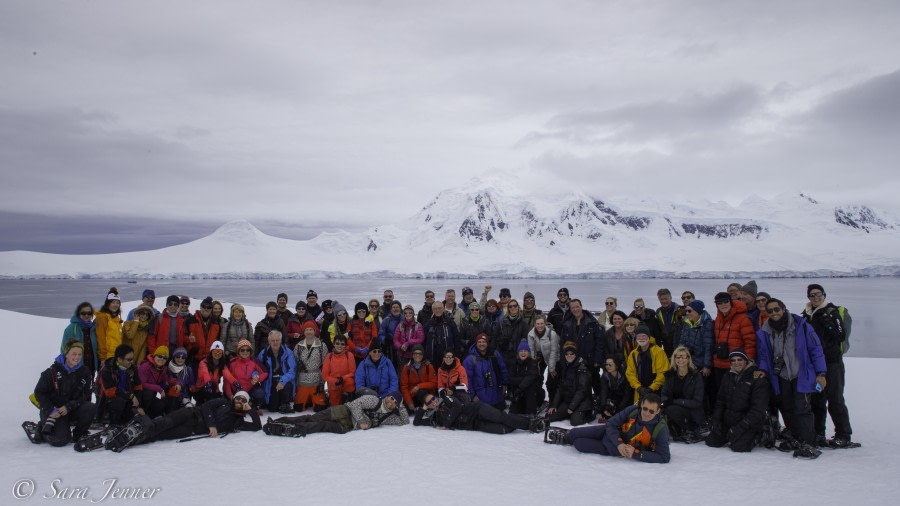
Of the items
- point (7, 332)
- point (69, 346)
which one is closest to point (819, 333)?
point (69, 346)

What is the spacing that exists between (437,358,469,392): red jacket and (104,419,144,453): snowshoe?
353 centimetres

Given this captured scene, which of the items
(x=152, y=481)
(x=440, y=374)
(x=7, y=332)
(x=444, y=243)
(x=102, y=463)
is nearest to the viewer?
(x=152, y=481)

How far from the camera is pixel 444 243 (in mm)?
181750

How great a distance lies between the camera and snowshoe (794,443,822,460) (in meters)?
5.33

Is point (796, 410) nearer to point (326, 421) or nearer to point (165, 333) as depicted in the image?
point (326, 421)

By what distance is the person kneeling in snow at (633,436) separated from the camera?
5266 mm

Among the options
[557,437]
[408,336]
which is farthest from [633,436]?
[408,336]

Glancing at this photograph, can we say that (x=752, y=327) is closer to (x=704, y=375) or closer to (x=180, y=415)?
(x=704, y=375)

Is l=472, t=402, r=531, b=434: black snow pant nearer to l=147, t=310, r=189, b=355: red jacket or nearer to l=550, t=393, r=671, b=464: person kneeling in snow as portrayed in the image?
l=550, t=393, r=671, b=464: person kneeling in snow

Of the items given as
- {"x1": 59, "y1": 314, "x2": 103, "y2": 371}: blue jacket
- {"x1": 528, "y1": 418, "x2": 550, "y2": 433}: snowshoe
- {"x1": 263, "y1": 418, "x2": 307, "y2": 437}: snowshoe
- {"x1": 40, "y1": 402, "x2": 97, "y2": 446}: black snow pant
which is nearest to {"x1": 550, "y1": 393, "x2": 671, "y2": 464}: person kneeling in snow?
{"x1": 528, "y1": 418, "x2": 550, "y2": 433}: snowshoe

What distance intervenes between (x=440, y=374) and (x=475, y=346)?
0.67 m

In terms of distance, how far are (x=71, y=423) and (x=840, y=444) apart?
8458 millimetres

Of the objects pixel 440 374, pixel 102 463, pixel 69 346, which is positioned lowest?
pixel 102 463

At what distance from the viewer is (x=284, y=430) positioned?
613cm
